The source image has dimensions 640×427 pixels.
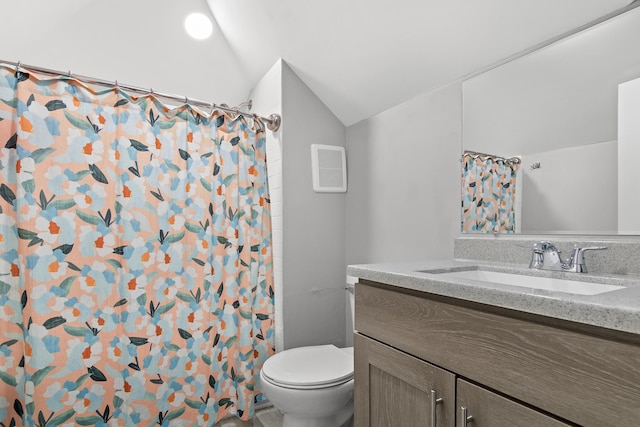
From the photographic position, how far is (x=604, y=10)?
110 centimetres

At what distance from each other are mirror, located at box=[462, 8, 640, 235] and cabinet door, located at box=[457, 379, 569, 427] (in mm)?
710

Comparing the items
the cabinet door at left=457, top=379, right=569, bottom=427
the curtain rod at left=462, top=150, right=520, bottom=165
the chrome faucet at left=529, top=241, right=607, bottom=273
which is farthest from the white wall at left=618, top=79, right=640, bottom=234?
the cabinet door at left=457, top=379, right=569, bottom=427

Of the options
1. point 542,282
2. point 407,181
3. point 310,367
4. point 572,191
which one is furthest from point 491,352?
point 407,181

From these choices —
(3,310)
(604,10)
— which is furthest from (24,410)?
(604,10)

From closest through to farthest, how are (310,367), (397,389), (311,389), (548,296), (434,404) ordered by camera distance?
(548,296) → (434,404) → (397,389) → (311,389) → (310,367)

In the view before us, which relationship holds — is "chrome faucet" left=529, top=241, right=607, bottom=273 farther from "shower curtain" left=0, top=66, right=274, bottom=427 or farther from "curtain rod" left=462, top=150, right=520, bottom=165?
"shower curtain" left=0, top=66, right=274, bottom=427

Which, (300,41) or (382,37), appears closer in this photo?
(382,37)

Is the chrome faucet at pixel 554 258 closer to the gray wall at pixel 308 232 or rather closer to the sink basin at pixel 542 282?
the sink basin at pixel 542 282

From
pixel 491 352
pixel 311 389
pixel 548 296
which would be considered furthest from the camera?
pixel 311 389

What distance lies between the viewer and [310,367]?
1629 mm

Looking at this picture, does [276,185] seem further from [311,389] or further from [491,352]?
[491,352]

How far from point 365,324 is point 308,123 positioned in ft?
4.62

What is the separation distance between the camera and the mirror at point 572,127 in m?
1.06

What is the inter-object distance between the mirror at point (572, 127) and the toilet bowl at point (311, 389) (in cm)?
96
